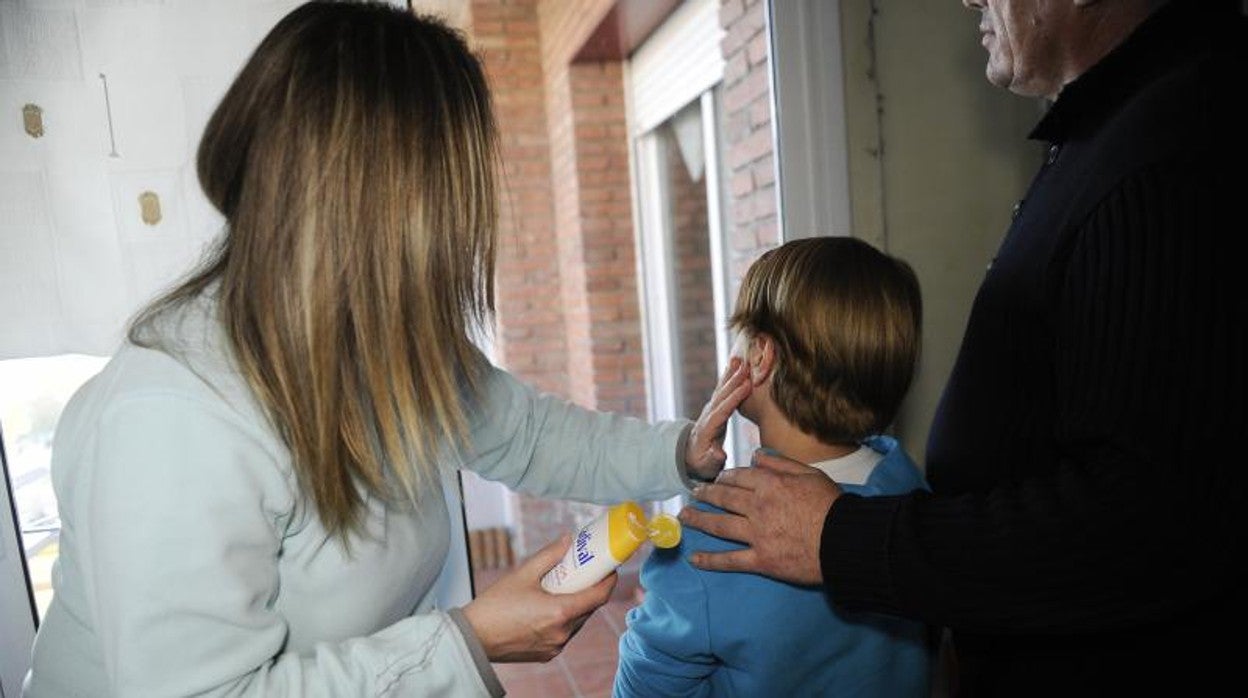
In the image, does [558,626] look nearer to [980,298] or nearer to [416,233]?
[416,233]

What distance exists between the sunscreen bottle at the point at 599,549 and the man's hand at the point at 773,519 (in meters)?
0.12

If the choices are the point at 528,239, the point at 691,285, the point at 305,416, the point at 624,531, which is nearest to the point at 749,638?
the point at 624,531

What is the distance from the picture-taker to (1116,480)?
30.5 inches

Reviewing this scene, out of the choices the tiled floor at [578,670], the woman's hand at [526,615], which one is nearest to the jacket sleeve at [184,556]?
the woman's hand at [526,615]

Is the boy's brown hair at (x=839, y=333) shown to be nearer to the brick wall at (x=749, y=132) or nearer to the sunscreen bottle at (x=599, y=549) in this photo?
the sunscreen bottle at (x=599, y=549)

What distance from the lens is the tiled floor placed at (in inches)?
120

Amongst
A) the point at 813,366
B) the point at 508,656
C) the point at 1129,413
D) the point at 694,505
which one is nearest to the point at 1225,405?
the point at 1129,413

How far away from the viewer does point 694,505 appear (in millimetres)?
1104

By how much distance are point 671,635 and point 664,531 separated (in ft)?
0.54

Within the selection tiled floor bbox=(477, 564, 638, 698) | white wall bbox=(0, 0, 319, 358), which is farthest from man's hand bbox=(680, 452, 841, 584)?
tiled floor bbox=(477, 564, 638, 698)

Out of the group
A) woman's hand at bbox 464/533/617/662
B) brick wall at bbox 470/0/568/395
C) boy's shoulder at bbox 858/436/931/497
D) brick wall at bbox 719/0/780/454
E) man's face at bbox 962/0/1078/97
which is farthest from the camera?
brick wall at bbox 470/0/568/395

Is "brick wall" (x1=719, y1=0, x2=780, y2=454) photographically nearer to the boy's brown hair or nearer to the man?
the boy's brown hair

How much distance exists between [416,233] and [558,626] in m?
0.45

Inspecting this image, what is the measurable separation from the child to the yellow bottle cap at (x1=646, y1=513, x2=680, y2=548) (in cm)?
11
